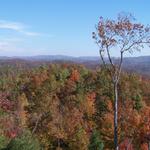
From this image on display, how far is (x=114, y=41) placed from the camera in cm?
1470

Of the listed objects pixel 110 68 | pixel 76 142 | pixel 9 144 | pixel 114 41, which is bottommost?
pixel 76 142

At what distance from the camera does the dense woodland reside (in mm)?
43188

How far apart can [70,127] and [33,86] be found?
39.5m

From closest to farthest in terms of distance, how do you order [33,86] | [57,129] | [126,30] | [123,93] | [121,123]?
1. [126,30]
2. [57,129]
3. [121,123]
4. [123,93]
5. [33,86]

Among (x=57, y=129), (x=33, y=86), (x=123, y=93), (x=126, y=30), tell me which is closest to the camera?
(x=126, y=30)

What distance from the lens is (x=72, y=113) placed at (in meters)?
64.6

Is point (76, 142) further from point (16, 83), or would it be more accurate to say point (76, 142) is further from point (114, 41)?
point (16, 83)

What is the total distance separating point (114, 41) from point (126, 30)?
577 mm

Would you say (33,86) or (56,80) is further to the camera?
(56,80)

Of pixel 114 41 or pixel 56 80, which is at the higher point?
pixel 114 41

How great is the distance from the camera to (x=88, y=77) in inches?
3861

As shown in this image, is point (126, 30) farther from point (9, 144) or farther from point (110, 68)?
point (9, 144)

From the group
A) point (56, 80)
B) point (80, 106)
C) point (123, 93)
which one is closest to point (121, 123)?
point (80, 106)

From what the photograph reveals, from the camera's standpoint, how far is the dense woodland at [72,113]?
1700 inches
